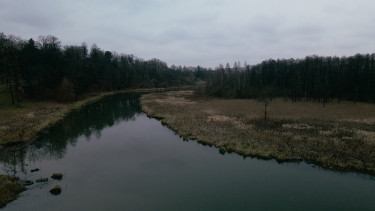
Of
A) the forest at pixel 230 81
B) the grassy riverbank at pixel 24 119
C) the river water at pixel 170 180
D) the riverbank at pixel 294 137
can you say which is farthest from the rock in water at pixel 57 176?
the forest at pixel 230 81

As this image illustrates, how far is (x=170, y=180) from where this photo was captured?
19312 millimetres

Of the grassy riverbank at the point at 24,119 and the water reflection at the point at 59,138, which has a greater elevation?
the grassy riverbank at the point at 24,119

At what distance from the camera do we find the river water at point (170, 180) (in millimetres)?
15703

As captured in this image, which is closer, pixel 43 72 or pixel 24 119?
pixel 24 119

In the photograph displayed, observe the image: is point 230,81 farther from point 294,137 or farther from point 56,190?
point 56,190

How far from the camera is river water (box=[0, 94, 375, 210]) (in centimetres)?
1570

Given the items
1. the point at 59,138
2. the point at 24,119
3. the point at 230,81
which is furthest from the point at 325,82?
the point at 24,119

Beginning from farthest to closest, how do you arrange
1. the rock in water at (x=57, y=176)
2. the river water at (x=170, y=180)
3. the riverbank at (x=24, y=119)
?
the riverbank at (x=24, y=119)
the rock in water at (x=57, y=176)
the river water at (x=170, y=180)

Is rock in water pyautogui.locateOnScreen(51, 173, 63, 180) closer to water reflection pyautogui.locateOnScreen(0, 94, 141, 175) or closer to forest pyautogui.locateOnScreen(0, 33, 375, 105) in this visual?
water reflection pyautogui.locateOnScreen(0, 94, 141, 175)

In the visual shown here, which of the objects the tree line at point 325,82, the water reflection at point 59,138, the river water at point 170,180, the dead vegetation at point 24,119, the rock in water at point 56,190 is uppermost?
the tree line at point 325,82

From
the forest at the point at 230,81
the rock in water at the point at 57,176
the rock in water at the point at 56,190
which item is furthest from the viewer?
the forest at the point at 230,81

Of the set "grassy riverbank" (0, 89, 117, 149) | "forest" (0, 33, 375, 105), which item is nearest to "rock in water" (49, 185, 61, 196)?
"grassy riverbank" (0, 89, 117, 149)

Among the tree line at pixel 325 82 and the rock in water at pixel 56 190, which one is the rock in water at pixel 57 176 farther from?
the tree line at pixel 325 82

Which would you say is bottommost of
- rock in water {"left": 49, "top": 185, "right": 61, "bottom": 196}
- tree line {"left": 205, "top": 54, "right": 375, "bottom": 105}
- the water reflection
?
rock in water {"left": 49, "top": 185, "right": 61, "bottom": 196}
